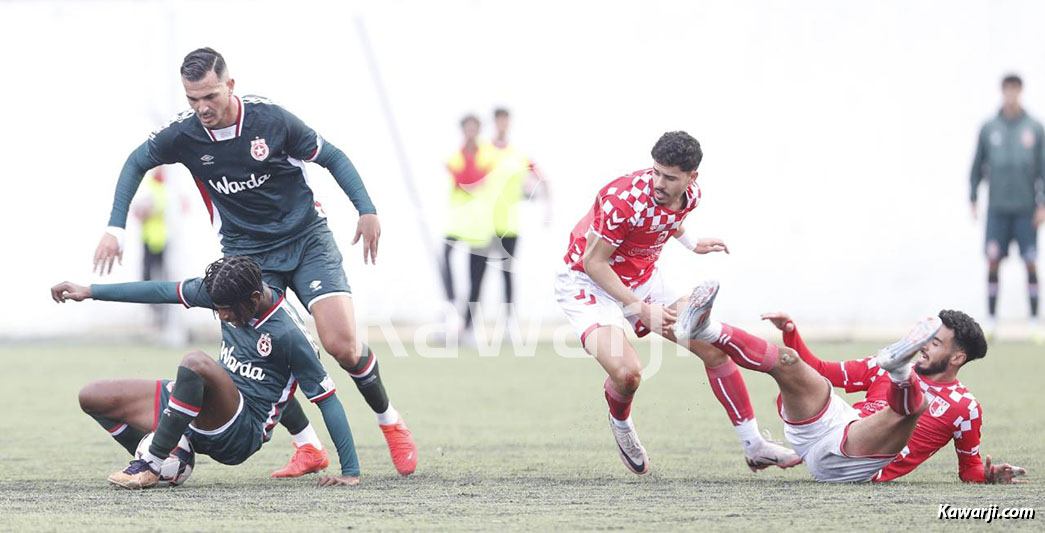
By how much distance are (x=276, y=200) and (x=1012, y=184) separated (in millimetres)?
7830

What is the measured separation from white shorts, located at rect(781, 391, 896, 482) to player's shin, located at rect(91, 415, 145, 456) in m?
2.55

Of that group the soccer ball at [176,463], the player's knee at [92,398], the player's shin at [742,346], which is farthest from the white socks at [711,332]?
the player's knee at [92,398]

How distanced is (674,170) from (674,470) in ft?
4.12

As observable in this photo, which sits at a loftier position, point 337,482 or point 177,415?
point 177,415

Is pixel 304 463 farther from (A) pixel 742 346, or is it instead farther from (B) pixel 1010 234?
(B) pixel 1010 234

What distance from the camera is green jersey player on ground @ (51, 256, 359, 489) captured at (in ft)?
16.6

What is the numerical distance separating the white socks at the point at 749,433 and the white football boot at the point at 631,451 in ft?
1.33

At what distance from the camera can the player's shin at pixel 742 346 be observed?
5254 millimetres

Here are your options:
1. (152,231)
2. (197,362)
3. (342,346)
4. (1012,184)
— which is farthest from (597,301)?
(152,231)

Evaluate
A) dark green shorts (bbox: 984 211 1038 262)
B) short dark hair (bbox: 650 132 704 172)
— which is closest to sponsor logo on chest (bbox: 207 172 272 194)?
short dark hair (bbox: 650 132 704 172)

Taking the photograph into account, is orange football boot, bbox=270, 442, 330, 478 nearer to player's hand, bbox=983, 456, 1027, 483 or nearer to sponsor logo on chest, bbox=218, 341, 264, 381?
sponsor logo on chest, bbox=218, 341, 264, 381

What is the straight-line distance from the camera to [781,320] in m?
5.37

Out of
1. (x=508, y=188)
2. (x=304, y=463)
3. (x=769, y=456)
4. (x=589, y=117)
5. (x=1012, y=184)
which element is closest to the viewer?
(x=769, y=456)

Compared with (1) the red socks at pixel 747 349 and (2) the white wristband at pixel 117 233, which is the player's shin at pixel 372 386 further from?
(1) the red socks at pixel 747 349
